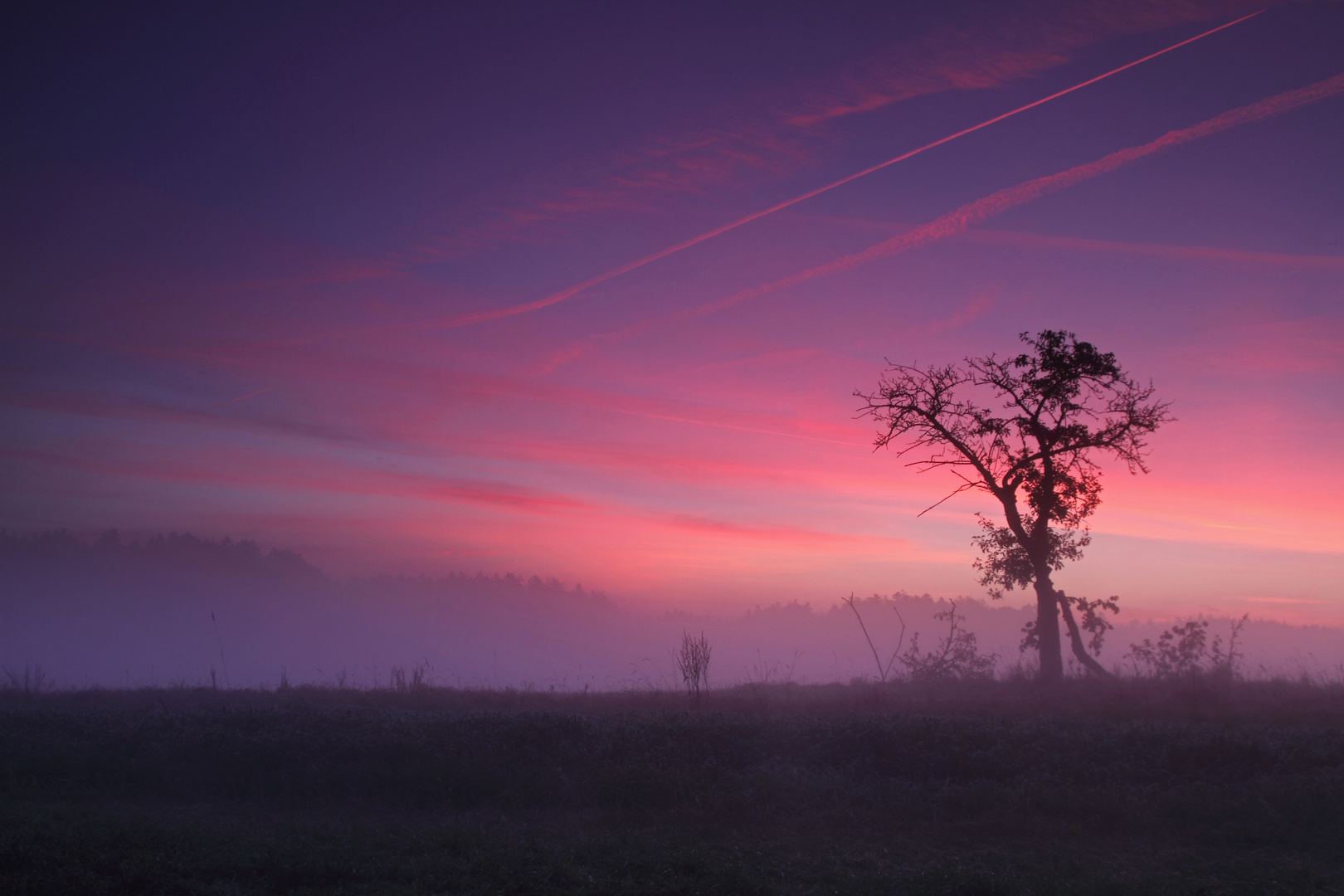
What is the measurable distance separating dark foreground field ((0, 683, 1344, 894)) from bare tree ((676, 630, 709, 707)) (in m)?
2.10

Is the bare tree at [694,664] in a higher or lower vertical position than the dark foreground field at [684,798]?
→ higher

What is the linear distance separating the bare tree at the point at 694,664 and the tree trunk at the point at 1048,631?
8826 mm

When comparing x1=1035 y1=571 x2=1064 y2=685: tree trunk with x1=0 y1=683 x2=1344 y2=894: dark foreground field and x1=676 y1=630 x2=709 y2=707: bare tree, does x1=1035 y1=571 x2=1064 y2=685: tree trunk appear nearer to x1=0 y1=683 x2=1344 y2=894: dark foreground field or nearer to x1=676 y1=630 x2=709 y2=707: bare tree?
x1=0 y1=683 x2=1344 y2=894: dark foreground field

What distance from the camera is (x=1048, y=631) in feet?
59.6

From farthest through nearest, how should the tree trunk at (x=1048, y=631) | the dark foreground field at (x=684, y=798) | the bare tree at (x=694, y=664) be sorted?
the tree trunk at (x=1048, y=631), the bare tree at (x=694, y=664), the dark foreground field at (x=684, y=798)

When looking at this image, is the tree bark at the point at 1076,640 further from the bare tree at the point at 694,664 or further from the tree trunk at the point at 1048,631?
the bare tree at the point at 694,664

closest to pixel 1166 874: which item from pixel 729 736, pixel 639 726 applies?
pixel 729 736

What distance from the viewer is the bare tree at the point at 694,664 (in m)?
16.6

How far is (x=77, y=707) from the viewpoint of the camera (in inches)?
587

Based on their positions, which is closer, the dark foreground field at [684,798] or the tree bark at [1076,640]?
the dark foreground field at [684,798]

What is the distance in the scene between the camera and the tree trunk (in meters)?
17.8

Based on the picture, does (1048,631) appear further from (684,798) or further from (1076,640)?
(684,798)

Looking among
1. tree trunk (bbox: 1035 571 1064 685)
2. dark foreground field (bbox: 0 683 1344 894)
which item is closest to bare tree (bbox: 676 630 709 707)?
dark foreground field (bbox: 0 683 1344 894)

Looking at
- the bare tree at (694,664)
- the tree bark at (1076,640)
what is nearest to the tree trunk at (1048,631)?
the tree bark at (1076,640)
